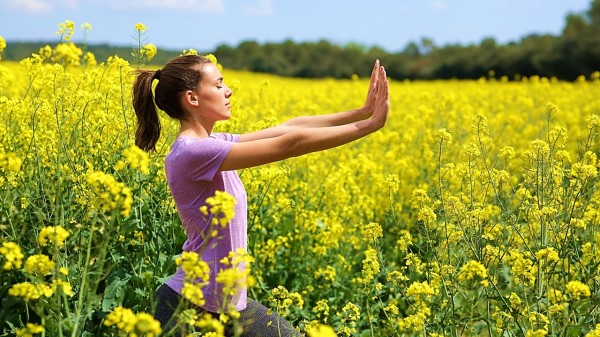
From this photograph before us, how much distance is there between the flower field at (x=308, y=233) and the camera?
9.37 feet

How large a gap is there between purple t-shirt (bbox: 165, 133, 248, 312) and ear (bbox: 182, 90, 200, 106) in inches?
6.0

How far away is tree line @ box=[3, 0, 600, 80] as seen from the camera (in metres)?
25.5

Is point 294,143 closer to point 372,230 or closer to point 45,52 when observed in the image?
point 372,230

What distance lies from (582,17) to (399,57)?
12080 mm

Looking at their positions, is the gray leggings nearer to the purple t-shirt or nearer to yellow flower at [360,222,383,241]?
the purple t-shirt

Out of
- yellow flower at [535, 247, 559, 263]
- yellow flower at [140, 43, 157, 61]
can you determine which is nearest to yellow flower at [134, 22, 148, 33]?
yellow flower at [140, 43, 157, 61]

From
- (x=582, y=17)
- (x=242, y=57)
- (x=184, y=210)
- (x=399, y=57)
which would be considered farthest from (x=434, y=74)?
(x=184, y=210)

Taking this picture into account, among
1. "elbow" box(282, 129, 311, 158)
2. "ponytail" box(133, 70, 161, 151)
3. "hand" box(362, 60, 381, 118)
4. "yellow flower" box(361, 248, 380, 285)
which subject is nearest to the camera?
"elbow" box(282, 129, 311, 158)

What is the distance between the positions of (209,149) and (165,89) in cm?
42

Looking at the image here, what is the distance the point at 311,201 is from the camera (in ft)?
16.4

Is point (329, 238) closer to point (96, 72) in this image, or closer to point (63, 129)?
point (63, 129)

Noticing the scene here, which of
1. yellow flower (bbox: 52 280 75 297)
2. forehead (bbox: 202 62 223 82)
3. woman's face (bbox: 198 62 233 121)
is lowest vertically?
yellow flower (bbox: 52 280 75 297)

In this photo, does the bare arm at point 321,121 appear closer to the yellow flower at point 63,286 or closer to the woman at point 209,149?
the woman at point 209,149

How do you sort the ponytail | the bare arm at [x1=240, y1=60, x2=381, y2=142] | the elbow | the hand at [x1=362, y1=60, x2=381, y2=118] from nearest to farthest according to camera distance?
the elbow
the hand at [x1=362, y1=60, x2=381, y2=118]
the ponytail
the bare arm at [x1=240, y1=60, x2=381, y2=142]
